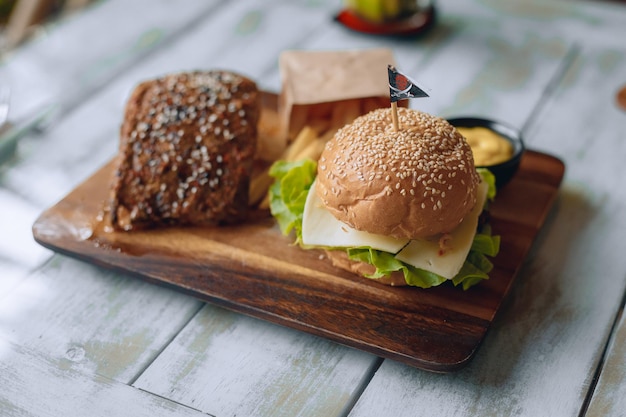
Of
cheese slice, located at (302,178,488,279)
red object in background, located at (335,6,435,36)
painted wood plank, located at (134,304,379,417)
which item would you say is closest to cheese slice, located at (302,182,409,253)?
cheese slice, located at (302,178,488,279)

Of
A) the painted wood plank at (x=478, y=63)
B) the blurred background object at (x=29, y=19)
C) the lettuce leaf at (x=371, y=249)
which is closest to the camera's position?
the lettuce leaf at (x=371, y=249)

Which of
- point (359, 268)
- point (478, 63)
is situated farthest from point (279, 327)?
point (478, 63)

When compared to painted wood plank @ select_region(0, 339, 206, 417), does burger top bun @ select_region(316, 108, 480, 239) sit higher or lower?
higher

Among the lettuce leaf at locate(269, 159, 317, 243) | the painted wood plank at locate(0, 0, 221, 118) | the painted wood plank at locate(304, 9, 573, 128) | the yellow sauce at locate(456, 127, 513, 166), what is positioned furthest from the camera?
the painted wood plank at locate(0, 0, 221, 118)

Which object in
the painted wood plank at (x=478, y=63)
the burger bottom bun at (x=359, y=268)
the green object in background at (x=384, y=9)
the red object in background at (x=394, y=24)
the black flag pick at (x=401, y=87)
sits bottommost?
the painted wood plank at (x=478, y=63)

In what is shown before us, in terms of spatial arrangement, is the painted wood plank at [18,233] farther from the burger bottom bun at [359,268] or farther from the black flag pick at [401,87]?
the black flag pick at [401,87]

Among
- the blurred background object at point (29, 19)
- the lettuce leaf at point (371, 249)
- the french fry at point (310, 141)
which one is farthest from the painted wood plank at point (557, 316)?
the blurred background object at point (29, 19)

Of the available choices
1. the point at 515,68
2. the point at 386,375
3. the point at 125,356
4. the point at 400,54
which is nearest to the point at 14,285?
the point at 125,356

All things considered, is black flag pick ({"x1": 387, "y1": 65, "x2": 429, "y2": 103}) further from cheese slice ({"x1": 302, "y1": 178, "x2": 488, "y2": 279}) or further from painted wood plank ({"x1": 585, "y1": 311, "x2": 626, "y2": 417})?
painted wood plank ({"x1": 585, "y1": 311, "x2": 626, "y2": 417})

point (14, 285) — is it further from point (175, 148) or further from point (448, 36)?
point (448, 36)
